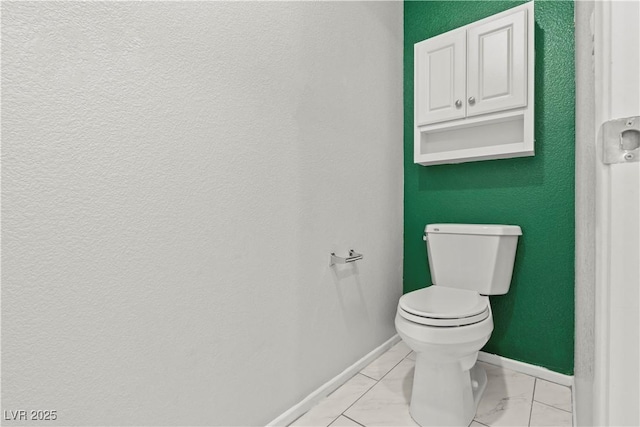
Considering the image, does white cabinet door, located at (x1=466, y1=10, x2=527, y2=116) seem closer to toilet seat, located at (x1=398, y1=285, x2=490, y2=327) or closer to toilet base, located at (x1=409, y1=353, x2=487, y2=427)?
toilet seat, located at (x1=398, y1=285, x2=490, y2=327)

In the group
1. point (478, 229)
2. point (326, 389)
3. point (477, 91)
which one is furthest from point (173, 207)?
point (477, 91)

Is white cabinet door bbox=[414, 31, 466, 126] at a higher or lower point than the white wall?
higher

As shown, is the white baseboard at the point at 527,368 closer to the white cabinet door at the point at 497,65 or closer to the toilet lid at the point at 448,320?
the toilet lid at the point at 448,320

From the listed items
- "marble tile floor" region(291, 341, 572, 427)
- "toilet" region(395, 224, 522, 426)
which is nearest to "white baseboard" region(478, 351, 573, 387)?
"marble tile floor" region(291, 341, 572, 427)

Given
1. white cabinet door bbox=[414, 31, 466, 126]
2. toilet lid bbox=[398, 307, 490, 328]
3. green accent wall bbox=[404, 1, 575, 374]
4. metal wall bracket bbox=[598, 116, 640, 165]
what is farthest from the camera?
white cabinet door bbox=[414, 31, 466, 126]

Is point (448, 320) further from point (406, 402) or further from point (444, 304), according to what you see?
point (406, 402)

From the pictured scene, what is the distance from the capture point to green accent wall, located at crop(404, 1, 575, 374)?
1421 mm

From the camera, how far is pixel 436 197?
1785 mm

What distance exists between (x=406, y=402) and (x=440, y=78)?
62.4 inches

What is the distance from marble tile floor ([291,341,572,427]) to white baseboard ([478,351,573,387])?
0.08 ft

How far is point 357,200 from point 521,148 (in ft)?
2.60

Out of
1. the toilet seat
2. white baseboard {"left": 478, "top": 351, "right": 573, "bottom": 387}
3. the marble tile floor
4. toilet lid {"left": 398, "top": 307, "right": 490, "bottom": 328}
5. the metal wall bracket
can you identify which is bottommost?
the marble tile floor

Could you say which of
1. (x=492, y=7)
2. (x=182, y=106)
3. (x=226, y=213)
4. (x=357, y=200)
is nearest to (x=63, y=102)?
(x=182, y=106)

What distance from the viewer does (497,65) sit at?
1.48 m
